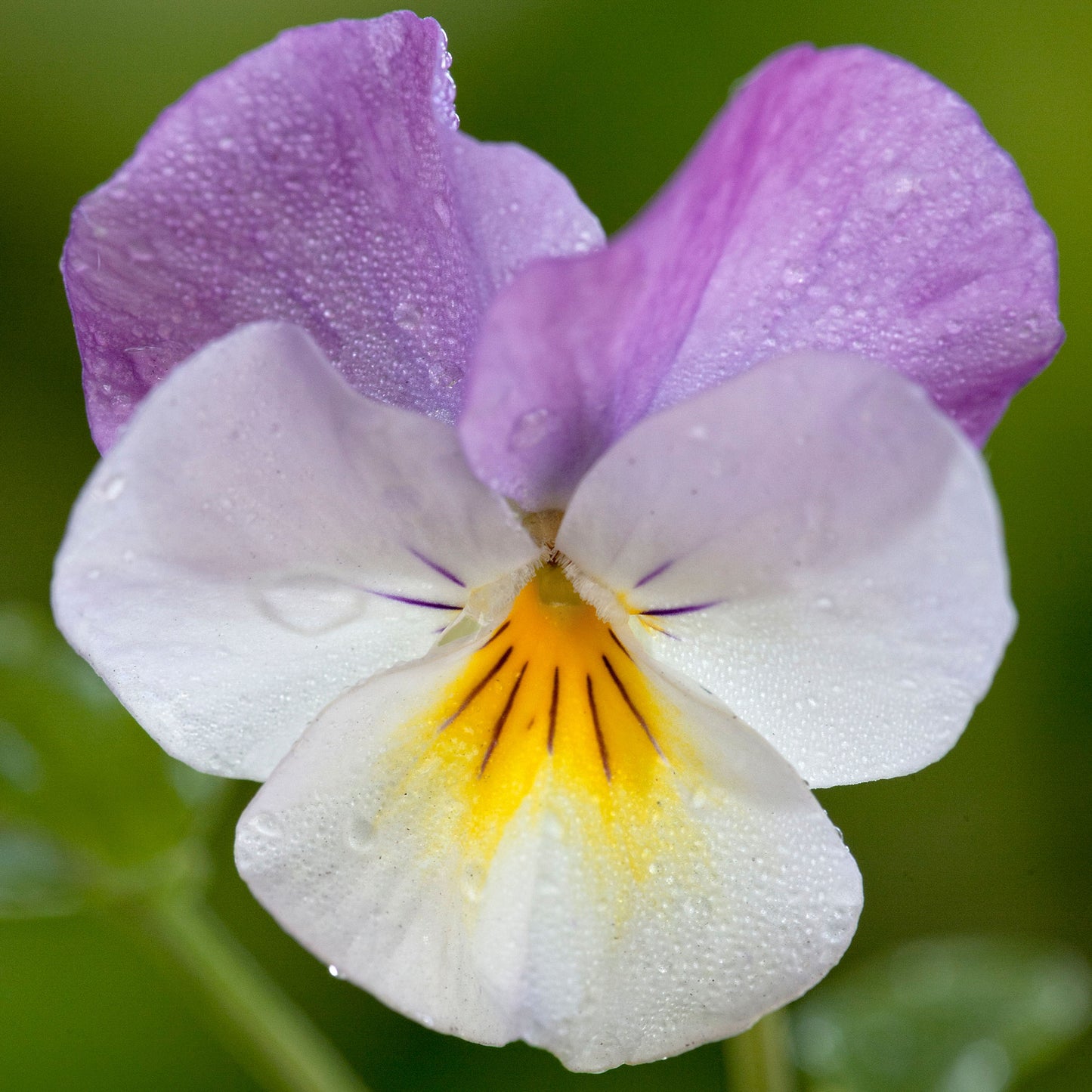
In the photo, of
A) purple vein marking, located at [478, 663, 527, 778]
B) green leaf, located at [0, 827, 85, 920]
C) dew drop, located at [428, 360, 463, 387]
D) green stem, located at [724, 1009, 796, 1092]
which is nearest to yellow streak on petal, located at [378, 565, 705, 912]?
purple vein marking, located at [478, 663, 527, 778]

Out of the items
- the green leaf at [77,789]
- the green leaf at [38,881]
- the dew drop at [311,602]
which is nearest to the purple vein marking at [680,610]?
the dew drop at [311,602]

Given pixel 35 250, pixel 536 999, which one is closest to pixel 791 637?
pixel 536 999

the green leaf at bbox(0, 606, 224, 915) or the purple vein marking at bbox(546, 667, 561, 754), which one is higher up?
the purple vein marking at bbox(546, 667, 561, 754)

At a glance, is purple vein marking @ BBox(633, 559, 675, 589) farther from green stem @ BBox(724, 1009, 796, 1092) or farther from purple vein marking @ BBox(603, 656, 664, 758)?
green stem @ BBox(724, 1009, 796, 1092)

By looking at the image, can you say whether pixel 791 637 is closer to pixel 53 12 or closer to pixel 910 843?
pixel 910 843

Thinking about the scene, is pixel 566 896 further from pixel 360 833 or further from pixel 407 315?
pixel 407 315

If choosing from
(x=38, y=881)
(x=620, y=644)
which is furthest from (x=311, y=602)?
(x=38, y=881)

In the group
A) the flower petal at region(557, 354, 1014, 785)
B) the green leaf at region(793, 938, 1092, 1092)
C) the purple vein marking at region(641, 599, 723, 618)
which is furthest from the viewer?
the green leaf at region(793, 938, 1092, 1092)

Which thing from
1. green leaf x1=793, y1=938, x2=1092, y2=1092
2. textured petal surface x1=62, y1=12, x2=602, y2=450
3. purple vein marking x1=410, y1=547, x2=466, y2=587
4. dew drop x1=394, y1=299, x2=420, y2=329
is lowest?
green leaf x1=793, y1=938, x2=1092, y2=1092
